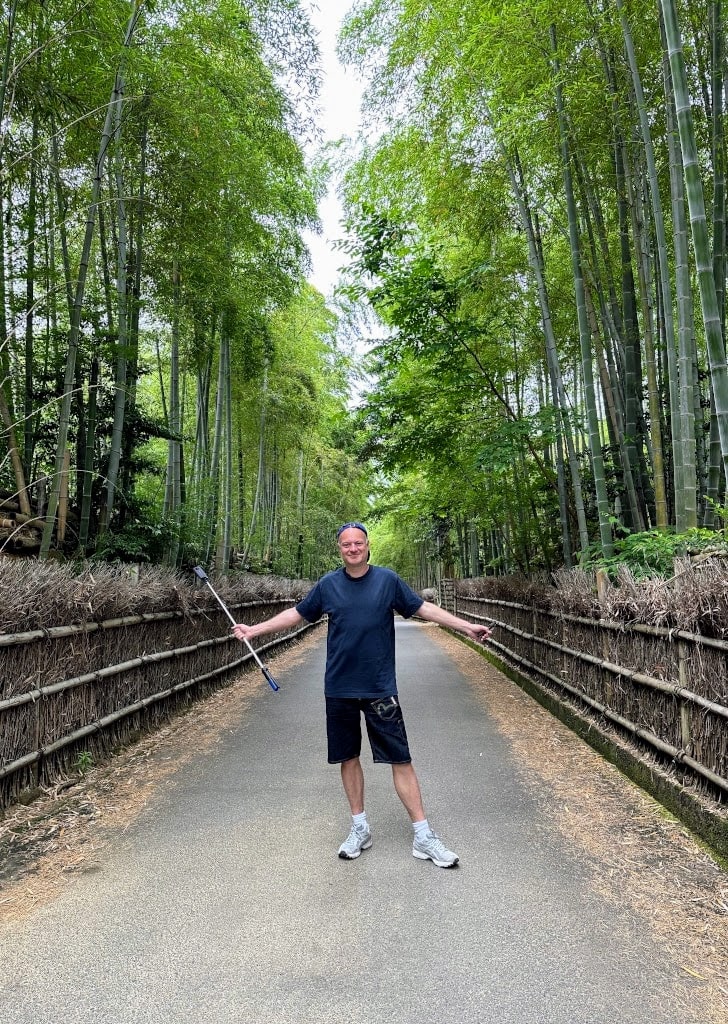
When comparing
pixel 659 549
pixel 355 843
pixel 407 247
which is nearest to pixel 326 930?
pixel 355 843

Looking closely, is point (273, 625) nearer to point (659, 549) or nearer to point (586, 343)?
point (659, 549)

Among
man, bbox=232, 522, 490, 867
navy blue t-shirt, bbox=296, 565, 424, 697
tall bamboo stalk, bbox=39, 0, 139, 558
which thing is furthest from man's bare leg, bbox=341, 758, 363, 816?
tall bamboo stalk, bbox=39, 0, 139, 558

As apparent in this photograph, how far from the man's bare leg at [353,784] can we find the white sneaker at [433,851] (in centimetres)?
26

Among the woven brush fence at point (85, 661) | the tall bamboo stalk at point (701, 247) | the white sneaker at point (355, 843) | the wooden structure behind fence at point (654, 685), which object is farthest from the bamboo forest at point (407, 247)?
the white sneaker at point (355, 843)

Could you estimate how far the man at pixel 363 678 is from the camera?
2635 mm

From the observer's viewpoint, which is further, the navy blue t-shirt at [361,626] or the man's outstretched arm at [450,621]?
the man's outstretched arm at [450,621]

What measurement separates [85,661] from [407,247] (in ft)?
17.8

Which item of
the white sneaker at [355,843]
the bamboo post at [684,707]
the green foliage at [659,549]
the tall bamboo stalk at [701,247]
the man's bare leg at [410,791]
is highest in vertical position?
the tall bamboo stalk at [701,247]

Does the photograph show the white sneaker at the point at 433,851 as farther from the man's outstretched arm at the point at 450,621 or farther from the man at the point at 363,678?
the man's outstretched arm at the point at 450,621

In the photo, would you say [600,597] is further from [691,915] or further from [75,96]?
[75,96]

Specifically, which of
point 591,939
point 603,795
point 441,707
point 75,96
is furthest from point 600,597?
point 75,96

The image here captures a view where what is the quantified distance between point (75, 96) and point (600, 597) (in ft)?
17.3

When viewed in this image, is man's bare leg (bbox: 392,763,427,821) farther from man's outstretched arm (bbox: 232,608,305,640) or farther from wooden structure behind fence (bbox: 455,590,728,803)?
wooden structure behind fence (bbox: 455,590,728,803)

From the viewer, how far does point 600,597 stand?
4289 millimetres
